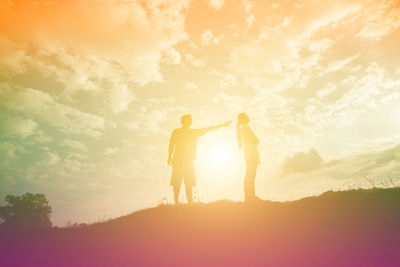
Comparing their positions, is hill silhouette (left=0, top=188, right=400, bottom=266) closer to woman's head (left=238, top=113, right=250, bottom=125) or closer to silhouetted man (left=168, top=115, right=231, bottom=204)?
silhouetted man (left=168, top=115, right=231, bottom=204)

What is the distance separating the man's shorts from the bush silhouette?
42.7m

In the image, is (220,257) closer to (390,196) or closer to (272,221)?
(272,221)

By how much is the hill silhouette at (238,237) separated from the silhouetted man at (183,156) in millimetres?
939

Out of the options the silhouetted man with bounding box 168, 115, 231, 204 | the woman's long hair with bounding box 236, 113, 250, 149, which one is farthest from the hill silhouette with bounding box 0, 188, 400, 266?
the woman's long hair with bounding box 236, 113, 250, 149

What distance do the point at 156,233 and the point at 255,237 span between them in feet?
10.7

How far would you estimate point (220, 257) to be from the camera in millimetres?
7059

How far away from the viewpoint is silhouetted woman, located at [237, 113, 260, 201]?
35.1 ft

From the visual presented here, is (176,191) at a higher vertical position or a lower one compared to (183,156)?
lower

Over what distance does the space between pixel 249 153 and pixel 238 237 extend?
362 cm

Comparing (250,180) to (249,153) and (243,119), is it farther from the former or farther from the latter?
(243,119)

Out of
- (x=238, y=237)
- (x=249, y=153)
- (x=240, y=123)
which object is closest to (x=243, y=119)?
(x=240, y=123)

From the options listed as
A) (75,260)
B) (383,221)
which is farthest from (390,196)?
(75,260)

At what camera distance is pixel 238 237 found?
8047 millimetres

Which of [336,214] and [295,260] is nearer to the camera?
[295,260]
